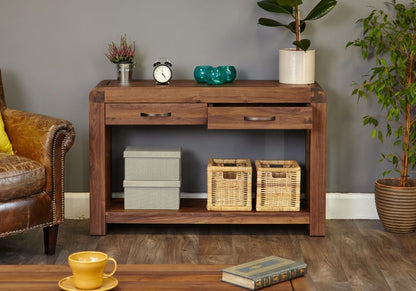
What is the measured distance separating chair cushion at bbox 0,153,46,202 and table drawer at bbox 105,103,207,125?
0.52 metres

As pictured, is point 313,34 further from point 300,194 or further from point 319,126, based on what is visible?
point 300,194

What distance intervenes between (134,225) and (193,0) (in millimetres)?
1240

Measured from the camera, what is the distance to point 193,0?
3992 millimetres

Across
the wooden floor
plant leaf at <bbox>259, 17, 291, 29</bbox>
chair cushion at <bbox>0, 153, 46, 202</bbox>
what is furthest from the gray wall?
chair cushion at <bbox>0, 153, 46, 202</bbox>

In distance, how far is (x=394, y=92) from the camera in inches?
156

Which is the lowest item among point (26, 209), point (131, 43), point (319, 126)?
point (26, 209)

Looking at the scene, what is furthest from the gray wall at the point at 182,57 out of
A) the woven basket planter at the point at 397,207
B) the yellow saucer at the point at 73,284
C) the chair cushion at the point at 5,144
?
the yellow saucer at the point at 73,284

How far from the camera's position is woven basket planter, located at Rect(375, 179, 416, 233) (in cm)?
377

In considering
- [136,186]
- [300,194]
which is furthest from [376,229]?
[136,186]

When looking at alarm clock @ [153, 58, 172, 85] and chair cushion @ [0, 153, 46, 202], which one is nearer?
chair cushion @ [0, 153, 46, 202]

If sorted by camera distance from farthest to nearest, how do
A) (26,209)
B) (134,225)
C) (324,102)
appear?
1. (134,225)
2. (324,102)
3. (26,209)

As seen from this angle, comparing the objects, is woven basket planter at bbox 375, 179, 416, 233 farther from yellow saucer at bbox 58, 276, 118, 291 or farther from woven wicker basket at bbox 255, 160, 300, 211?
yellow saucer at bbox 58, 276, 118, 291

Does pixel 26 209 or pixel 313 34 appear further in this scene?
pixel 313 34

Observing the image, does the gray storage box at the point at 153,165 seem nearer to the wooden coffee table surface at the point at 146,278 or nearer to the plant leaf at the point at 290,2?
the plant leaf at the point at 290,2
